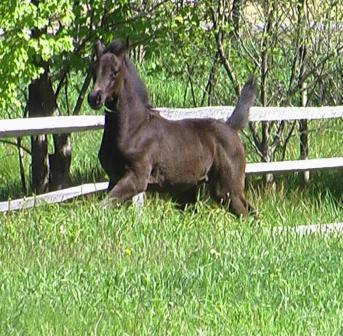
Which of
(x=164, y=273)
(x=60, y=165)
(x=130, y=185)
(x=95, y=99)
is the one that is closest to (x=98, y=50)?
(x=95, y=99)

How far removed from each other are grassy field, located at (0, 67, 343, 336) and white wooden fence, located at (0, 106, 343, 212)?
0.87 ft

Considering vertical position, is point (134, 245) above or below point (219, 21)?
below

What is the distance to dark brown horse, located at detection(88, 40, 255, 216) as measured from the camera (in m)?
9.78

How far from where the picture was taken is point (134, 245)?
8.20 metres

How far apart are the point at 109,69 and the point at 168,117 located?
1363 mm

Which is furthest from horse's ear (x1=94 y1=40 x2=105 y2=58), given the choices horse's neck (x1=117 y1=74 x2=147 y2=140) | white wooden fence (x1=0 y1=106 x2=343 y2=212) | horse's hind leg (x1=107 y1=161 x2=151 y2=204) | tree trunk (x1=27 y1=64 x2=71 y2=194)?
Result: tree trunk (x1=27 y1=64 x2=71 y2=194)

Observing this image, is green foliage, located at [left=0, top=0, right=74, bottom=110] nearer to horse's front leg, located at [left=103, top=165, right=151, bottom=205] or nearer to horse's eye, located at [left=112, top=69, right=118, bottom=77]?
horse's eye, located at [left=112, top=69, right=118, bottom=77]

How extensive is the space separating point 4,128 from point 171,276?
2845 mm

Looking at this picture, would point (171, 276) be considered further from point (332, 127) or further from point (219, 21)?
point (332, 127)

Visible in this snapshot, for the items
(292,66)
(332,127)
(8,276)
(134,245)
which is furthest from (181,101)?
(8,276)

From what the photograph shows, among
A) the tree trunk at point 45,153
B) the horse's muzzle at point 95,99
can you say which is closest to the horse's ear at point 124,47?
the horse's muzzle at point 95,99

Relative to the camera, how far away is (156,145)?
10117 millimetres

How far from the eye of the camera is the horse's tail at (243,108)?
1055cm

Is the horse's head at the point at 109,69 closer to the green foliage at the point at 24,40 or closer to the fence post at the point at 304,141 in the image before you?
the green foliage at the point at 24,40
